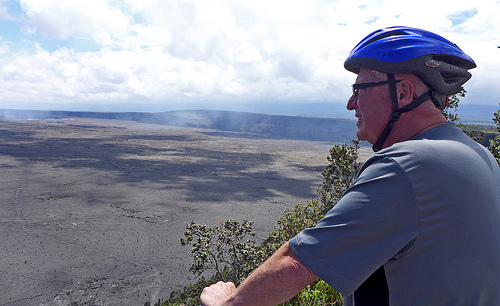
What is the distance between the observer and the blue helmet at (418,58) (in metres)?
1.20

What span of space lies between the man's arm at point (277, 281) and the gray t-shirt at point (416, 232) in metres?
0.04

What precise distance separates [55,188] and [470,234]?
37.1 meters

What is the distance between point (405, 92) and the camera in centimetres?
121

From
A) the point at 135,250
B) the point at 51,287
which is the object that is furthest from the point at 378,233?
the point at 135,250

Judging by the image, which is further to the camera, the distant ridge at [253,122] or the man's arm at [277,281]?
the distant ridge at [253,122]

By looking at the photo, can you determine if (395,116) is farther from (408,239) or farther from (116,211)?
(116,211)

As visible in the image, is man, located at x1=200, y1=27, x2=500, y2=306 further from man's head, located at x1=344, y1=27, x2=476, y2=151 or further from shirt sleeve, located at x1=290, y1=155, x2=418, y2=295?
man's head, located at x1=344, y1=27, x2=476, y2=151

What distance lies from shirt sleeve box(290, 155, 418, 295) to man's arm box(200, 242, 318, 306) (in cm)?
5

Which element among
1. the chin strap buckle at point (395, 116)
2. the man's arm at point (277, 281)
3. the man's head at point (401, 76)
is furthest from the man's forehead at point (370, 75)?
the man's arm at point (277, 281)

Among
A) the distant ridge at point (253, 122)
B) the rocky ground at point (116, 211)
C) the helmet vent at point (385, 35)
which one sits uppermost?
the helmet vent at point (385, 35)

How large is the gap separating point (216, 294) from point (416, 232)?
70 centimetres

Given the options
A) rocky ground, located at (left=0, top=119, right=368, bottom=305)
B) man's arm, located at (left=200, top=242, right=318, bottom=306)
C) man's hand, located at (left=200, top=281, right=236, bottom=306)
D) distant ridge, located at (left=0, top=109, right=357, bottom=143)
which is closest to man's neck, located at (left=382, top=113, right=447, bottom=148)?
man's arm, located at (left=200, top=242, right=318, bottom=306)

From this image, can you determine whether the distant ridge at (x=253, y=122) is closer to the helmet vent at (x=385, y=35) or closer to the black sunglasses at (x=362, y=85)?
the helmet vent at (x=385, y=35)

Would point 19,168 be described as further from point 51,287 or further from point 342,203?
point 342,203
